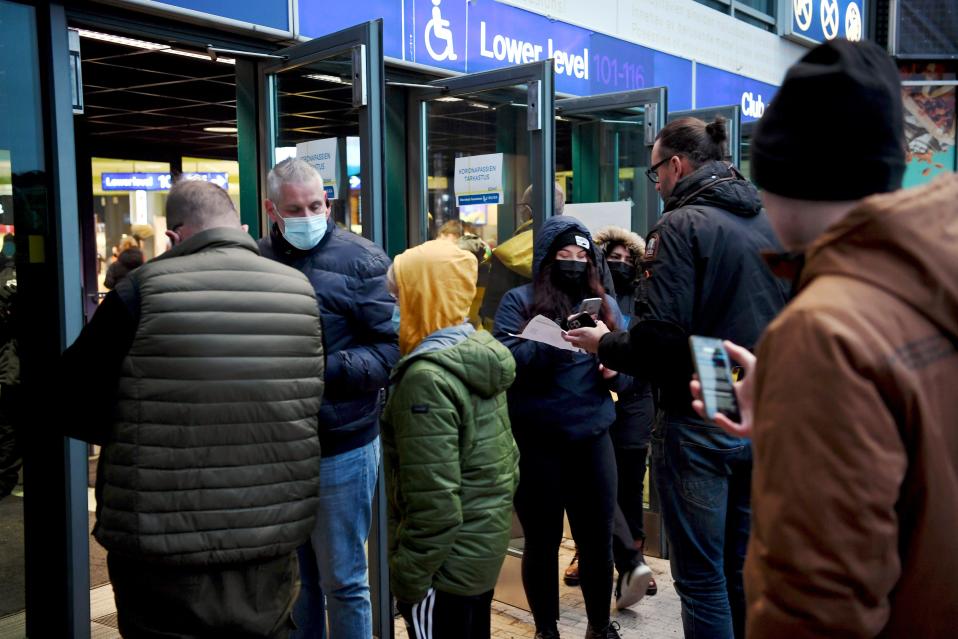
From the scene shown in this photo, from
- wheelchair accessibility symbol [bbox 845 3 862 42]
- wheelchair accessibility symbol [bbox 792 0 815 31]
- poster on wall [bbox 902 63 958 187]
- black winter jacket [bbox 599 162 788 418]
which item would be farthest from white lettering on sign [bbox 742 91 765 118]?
black winter jacket [bbox 599 162 788 418]

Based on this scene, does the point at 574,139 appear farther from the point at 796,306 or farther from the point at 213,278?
the point at 796,306

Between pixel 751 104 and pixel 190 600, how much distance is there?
24.9 ft

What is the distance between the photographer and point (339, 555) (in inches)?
123

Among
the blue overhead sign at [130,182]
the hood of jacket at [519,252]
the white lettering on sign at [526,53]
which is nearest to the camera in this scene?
the hood of jacket at [519,252]

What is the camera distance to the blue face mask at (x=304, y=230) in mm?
3180

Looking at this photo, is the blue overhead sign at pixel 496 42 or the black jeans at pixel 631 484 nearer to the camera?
the blue overhead sign at pixel 496 42

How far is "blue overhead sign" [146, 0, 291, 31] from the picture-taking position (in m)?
3.76

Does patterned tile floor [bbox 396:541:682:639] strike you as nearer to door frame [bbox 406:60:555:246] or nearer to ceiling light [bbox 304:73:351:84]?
door frame [bbox 406:60:555:246]

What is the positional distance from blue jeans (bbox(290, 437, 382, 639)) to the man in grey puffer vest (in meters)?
0.73

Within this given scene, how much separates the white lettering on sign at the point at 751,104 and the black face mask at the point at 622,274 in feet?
13.1

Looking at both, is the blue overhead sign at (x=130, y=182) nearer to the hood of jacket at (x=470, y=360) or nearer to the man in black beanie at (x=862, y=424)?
the hood of jacket at (x=470, y=360)

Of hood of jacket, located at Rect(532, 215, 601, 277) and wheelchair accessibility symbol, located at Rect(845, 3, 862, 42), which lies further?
wheelchair accessibility symbol, located at Rect(845, 3, 862, 42)

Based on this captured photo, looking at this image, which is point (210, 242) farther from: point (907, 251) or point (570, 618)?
point (570, 618)

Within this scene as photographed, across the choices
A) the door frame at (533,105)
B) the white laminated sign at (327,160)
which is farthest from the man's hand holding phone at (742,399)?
the door frame at (533,105)
